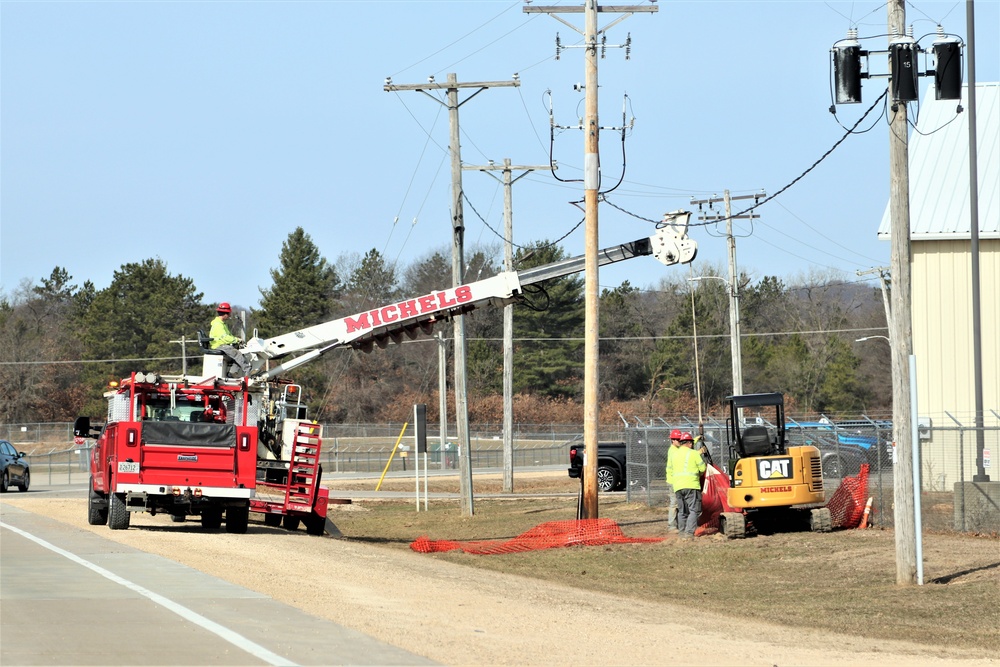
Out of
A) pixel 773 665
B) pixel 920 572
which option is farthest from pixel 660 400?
pixel 773 665

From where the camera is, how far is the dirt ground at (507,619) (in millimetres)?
10578

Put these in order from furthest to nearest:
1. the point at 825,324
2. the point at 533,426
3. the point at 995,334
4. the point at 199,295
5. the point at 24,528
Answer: the point at 825,324 < the point at 199,295 < the point at 533,426 < the point at 995,334 < the point at 24,528

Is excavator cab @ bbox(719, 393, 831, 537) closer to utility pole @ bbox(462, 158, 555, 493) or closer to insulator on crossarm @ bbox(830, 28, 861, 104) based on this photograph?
insulator on crossarm @ bbox(830, 28, 861, 104)

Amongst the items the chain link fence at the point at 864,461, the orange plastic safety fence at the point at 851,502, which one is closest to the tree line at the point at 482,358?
→ the chain link fence at the point at 864,461

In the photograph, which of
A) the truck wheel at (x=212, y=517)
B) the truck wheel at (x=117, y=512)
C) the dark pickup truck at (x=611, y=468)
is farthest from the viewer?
the dark pickup truck at (x=611, y=468)

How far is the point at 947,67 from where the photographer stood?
15953mm

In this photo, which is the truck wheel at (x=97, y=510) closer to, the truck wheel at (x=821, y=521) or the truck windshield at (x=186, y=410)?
the truck windshield at (x=186, y=410)

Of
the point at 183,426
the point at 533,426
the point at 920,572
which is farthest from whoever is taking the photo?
the point at 533,426

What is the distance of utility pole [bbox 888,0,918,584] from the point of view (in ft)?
51.6

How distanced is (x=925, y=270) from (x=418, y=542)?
1590cm

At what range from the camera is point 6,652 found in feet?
31.2

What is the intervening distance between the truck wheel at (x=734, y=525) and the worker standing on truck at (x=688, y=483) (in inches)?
Answer: 20.8

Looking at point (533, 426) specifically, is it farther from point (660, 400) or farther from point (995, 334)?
point (995, 334)

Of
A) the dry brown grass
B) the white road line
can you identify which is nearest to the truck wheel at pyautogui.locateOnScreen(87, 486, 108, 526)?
the dry brown grass
